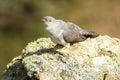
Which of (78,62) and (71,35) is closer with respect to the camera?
(78,62)

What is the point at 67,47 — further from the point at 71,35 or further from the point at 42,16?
the point at 42,16

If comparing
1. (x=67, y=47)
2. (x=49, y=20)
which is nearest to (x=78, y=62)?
(x=67, y=47)

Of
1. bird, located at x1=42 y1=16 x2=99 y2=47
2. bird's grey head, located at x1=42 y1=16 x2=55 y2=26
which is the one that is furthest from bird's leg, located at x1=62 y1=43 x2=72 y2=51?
bird's grey head, located at x1=42 y1=16 x2=55 y2=26

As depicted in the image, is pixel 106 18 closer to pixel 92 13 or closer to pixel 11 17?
pixel 92 13

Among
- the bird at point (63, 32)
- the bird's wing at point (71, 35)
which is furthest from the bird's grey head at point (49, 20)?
the bird's wing at point (71, 35)

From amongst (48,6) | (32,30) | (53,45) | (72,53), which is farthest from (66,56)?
(48,6)

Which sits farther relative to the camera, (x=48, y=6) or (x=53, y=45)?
(x=48, y=6)

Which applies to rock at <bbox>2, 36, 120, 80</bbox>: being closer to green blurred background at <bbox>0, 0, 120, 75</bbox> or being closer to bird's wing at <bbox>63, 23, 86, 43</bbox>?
bird's wing at <bbox>63, 23, 86, 43</bbox>

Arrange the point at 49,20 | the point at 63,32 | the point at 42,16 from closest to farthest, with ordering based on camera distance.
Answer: the point at 49,20, the point at 63,32, the point at 42,16
